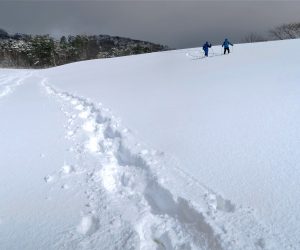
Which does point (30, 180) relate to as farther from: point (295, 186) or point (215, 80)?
point (215, 80)

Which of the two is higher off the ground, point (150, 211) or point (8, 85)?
point (150, 211)

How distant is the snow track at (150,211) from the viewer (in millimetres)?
3166

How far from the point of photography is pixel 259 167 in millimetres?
4293

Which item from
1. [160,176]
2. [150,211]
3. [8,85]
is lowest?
[8,85]

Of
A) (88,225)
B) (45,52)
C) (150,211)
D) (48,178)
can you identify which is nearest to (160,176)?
(150,211)

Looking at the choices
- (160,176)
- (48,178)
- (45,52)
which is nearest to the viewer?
(160,176)

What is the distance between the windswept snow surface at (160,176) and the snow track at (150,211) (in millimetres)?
12

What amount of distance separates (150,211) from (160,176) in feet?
2.31

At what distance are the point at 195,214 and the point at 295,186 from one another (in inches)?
45.6

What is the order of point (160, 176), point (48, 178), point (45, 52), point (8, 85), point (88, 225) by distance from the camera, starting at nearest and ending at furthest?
point (88, 225) → point (160, 176) → point (48, 178) → point (8, 85) → point (45, 52)

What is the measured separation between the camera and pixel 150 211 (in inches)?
154

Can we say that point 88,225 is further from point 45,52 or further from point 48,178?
point 45,52

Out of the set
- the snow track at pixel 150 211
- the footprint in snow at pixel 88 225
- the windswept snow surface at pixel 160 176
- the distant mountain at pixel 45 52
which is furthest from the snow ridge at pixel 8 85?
the distant mountain at pixel 45 52

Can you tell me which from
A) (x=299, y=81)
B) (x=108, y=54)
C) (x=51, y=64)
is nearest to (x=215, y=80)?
(x=299, y=81)
